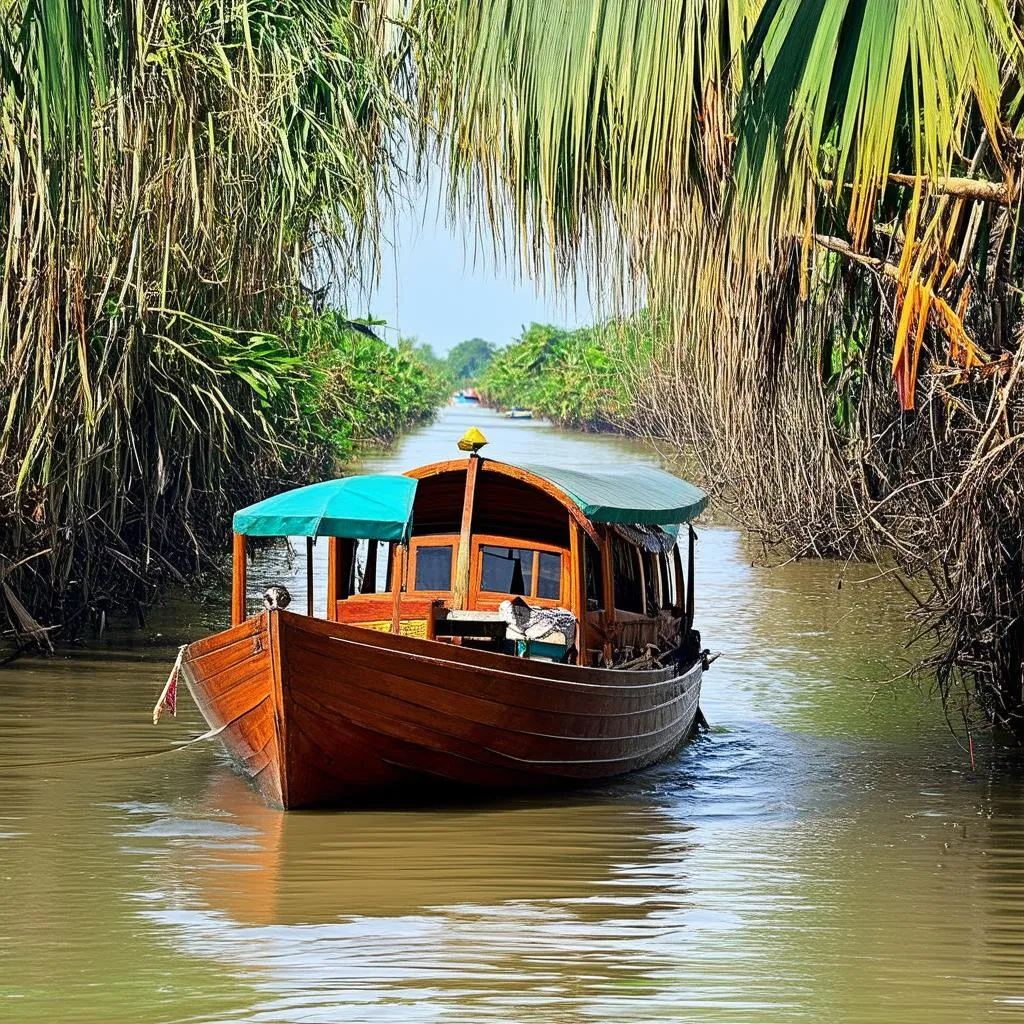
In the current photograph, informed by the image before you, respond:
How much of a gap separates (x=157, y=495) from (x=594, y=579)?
202 inches

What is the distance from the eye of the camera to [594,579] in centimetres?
1105

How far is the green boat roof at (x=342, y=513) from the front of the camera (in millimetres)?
9391

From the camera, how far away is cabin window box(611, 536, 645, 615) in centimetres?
1144

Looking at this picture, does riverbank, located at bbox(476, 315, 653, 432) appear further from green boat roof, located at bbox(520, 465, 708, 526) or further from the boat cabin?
the boat cabin

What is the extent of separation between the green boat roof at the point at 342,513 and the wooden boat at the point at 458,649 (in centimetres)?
1

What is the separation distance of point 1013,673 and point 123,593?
8481 millimetres

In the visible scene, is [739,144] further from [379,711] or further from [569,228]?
[379,711]

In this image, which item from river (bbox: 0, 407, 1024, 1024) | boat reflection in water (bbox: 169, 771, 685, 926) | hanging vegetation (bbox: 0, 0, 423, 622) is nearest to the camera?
river (bbox: 0, 407, 1024, 1024)

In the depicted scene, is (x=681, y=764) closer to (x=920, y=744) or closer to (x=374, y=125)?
(x=920, y=744)

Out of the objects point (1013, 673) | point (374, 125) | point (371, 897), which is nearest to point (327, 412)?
point (374, 125)

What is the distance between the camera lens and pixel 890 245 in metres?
8.18

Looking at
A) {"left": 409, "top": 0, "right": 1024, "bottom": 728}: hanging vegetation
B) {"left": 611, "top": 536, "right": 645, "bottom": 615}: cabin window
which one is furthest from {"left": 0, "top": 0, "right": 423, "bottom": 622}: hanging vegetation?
{"left": 409, "top": 0, "right": 1024, "bottom": 728}: hanging vegetation

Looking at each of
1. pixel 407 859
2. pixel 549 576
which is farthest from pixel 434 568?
pixel 407 859

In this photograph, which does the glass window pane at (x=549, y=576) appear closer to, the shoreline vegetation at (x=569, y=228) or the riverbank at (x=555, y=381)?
the shoreline vegetation at (x=569, y=228)
